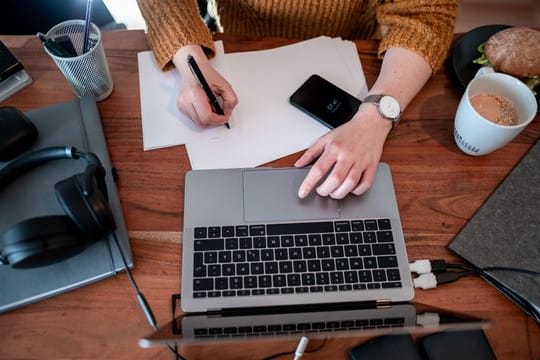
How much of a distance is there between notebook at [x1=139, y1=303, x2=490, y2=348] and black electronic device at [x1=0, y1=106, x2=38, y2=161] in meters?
0.37

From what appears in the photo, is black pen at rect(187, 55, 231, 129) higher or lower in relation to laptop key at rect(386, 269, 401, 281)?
higher

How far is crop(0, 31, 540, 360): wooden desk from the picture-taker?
1.86 ft

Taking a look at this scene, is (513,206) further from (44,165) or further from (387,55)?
(44,165)

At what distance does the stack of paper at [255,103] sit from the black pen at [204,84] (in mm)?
36

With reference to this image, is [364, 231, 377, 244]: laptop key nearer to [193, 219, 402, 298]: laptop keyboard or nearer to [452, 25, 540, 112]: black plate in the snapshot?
[193, 219, 402, 298]: laptop keyboard

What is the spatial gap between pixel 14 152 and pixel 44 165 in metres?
0.06

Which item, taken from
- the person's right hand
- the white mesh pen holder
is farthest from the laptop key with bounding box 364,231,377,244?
the white mesh pen holder

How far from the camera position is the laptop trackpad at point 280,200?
2.12 feet

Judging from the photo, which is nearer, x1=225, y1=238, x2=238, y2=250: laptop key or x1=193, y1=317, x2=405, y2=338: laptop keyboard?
x1=193, y1=317, x2=405, y2=338: laptop keyboard

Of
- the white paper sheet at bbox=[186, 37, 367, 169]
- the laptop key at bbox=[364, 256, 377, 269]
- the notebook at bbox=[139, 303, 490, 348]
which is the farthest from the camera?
the white paper sheet at bbox=[186, 37, 367, 169]

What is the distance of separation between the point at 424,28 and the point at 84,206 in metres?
0.67

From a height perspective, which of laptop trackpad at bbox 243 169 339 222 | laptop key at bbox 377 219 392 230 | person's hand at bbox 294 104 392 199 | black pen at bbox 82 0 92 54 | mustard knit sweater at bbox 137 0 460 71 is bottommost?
laptop key at bbox 377 219 392 230

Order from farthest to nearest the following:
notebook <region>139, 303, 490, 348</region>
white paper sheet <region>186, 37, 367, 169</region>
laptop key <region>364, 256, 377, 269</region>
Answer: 1. white paper sheet <region>186, 37, 367, 169</region>
2. laptop key <region>364, 256, 377, 269</region>
3. notebook <region>139, 303, 490, 348</region>

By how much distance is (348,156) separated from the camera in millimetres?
676
